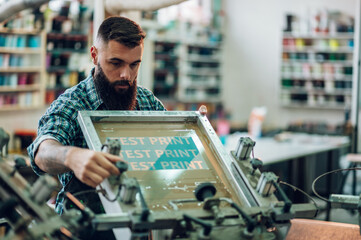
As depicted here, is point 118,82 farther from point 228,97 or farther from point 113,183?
point 228,97

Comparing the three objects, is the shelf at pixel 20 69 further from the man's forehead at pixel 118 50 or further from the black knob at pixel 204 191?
the black knob at pixel 204 191

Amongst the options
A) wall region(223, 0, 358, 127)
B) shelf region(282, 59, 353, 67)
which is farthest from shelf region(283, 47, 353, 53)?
wall region(223, 0, 358, 127)

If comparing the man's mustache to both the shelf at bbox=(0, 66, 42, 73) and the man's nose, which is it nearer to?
the man's nose

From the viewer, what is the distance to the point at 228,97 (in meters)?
12.6

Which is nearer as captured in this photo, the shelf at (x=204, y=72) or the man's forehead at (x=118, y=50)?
the man's forehead at (x=118, y=50)

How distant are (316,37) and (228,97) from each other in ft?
8.82

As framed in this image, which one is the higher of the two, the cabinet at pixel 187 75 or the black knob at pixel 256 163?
the black knob at pixel 256 163

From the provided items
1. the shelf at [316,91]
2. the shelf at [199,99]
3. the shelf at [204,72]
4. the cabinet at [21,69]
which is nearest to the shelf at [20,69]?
the cabinet at [21,69]

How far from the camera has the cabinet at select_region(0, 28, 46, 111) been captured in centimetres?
682

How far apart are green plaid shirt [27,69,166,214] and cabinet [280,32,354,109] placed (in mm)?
9263

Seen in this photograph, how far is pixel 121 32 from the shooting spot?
5.85 feet

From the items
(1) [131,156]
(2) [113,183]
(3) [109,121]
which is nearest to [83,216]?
(2) [113,183]

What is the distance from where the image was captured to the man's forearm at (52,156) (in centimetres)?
147

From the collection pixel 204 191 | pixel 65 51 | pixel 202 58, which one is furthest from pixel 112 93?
pixel 202 58
